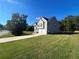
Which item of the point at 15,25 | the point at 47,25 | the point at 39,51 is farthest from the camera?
the point at 47,25

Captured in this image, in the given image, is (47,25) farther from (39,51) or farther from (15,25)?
(39,51)

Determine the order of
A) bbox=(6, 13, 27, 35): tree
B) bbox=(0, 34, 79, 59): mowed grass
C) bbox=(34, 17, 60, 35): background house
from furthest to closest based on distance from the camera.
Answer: bbox=(34, 17, 60, 35): background house < bbox=(6, 13, 27, 35): tree < bbox=(0, 34, 79, 59): mowed grass

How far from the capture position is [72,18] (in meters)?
72.6

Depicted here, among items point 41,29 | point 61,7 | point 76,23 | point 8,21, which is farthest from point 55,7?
point 76,23

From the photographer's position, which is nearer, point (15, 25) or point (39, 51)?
point (39, 51)

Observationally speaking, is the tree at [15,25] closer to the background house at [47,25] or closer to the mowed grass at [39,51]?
the background house at [47,25]

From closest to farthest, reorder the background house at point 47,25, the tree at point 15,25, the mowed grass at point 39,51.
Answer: the mowed grass at point 39,51, the tree at point 15,25, the background house at point 47,25

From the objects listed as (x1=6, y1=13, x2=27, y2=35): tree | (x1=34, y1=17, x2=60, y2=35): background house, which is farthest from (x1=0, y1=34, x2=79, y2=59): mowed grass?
(x1=34, y1=17, x2=60, y2=35): background house

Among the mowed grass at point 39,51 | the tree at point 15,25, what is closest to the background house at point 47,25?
the tree at point 15,25

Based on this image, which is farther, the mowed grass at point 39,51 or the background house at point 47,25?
the background house at point 47,25

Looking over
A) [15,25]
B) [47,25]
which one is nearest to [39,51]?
[15,25]

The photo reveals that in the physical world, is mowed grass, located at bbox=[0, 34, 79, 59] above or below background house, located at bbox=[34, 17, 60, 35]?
below

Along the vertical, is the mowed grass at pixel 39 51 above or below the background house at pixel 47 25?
below

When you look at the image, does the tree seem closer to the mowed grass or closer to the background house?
the background house
